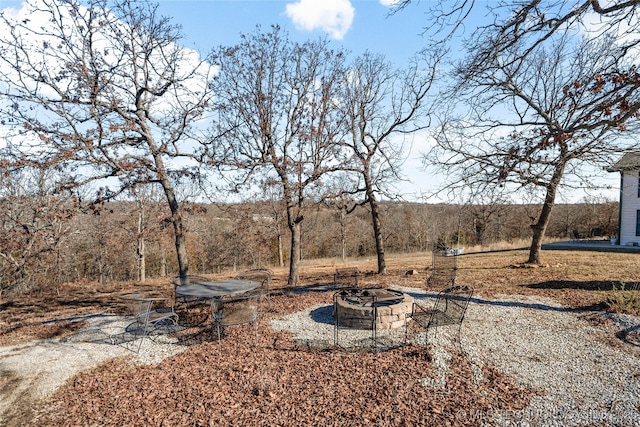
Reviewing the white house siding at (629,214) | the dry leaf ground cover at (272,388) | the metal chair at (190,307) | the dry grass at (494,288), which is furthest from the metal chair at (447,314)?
the white house siding at (629,214)

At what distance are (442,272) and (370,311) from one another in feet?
13.1

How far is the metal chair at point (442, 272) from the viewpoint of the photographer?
8164mm

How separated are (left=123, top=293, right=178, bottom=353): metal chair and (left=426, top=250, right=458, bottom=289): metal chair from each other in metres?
5.87

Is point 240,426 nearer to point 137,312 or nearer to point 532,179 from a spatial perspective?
point 137,312

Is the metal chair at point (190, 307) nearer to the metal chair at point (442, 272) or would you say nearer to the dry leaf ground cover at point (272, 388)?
the dry leaf ground cover at point (272, 388)

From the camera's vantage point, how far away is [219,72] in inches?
A: 343

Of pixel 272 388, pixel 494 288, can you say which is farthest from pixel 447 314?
pixel 494 288

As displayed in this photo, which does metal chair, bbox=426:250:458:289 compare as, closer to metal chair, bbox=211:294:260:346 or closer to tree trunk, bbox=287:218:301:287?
tree trunk, bbox=287:218:301:287

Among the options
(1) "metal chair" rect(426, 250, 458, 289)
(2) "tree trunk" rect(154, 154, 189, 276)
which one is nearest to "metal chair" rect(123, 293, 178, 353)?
(2) "tree trunk" rect(154, 154, 189, 276)

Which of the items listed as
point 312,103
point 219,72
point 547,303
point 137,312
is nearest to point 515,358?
point 547,303

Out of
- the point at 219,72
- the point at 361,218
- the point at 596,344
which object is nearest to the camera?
the point at 596,344

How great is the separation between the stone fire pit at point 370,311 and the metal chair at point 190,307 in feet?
8.74

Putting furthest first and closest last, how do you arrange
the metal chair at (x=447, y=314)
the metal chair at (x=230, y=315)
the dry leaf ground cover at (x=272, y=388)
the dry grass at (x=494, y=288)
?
the dry grass at (x=494, y=288)
the metal chair at (x=230, y=315)
the metal chair at (x=447, y=314)
the dry leaf ground cover at (x=272, y=388)

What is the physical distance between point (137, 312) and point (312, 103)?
6467 millimetres
